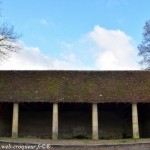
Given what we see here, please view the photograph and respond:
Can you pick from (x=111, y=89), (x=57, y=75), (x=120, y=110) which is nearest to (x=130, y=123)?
(x=120, y=110)

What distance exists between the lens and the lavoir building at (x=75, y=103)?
26.2 meters

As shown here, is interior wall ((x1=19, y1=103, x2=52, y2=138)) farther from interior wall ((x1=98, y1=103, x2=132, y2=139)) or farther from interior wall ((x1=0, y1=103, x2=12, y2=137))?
interior wall ((x1=98, y1=103, x2=132, y2=139))

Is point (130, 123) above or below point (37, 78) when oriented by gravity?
below

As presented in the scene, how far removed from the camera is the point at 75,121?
29.5 m

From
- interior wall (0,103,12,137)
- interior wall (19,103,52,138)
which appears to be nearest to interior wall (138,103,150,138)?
interior wall (19,103,52,138)

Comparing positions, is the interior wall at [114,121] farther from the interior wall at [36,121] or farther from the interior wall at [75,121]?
the interior wall at [36,121]

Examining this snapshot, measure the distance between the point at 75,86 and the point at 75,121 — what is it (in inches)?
133

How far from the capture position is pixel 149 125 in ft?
92.9

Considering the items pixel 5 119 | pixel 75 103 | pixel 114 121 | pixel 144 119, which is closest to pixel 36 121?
pixel 5 119

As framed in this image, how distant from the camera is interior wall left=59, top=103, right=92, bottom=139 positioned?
29.2 meters

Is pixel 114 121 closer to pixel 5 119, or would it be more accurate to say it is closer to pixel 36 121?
pixel 36 121

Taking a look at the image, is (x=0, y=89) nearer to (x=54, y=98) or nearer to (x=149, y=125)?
(x=54, y=98)

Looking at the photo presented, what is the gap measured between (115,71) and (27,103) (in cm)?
765

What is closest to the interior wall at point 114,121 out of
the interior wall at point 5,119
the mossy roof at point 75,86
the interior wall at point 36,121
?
the mossy roof at point 75,86
